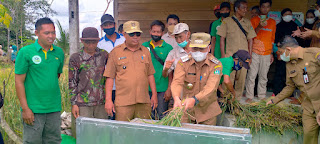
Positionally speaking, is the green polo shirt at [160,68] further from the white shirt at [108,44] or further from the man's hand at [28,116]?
the man's hand at [28,116]

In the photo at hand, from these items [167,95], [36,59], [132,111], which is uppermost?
[36,59]

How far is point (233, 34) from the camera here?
15.1 ft

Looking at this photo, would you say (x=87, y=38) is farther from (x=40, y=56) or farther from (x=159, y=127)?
(x=159, y=127)

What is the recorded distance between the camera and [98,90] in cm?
352

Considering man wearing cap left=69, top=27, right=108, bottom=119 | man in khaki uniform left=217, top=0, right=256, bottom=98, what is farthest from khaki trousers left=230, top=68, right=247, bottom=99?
man wearing cap left=69, top=27, right=108, bottom=119

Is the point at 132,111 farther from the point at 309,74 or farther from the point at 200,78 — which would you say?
the point at 309,74

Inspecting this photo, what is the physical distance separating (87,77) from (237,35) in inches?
109

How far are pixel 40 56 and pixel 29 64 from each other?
0.17 m

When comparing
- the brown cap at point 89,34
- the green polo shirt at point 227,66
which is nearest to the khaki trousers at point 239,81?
the green polo shirt at point 227,66

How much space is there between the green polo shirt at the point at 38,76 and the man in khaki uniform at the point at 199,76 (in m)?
1.62

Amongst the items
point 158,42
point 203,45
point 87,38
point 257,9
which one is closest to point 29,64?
point 87,38

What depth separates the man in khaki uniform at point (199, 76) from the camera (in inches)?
119

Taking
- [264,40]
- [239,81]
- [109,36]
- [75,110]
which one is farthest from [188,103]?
[264,40]

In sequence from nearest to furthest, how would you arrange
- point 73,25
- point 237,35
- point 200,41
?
1. point 200,41
2. point 237,35
3. point 73,25
